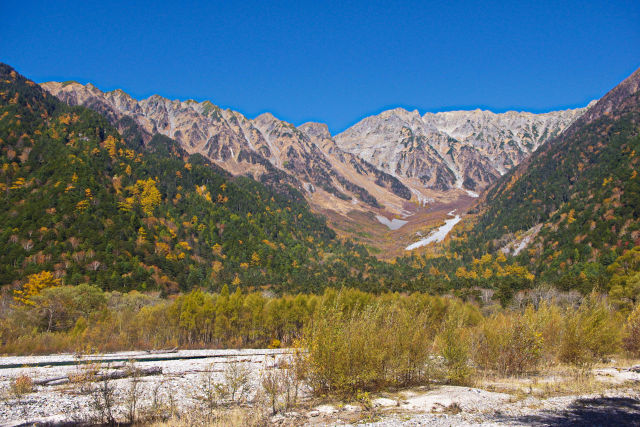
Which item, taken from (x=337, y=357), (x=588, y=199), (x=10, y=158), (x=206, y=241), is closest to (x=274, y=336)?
(x=337, y=357)

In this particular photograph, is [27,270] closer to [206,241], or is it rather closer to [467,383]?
[206,241]

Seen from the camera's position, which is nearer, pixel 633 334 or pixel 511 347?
pixel 511 347

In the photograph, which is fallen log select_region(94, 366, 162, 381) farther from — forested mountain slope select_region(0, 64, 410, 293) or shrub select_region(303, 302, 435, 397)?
forested mountain slope select_region(0, 64, 410, 293)

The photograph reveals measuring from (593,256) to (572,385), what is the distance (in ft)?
483

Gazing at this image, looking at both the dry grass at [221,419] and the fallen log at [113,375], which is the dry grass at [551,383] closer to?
the dry grass at [221,419]

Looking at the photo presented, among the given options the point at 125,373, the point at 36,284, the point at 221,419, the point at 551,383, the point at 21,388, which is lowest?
the point at 125,373

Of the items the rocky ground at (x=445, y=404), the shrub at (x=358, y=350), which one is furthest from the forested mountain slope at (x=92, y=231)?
the shrub at (x=358, y=350)

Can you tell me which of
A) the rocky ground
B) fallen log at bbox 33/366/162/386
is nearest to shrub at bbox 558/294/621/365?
the rocky ground

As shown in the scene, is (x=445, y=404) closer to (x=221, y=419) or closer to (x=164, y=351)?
(x=221, y=419)

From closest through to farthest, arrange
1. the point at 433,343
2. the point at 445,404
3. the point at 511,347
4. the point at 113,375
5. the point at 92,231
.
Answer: the point at 445,404
the point at 433,343
the point at 511,347
the point at 113,375
the point at 92,231

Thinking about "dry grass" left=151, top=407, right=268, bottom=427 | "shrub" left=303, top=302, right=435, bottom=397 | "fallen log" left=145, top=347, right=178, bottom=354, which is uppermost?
"shrub" left=303, top=302, right=435, bottom=397

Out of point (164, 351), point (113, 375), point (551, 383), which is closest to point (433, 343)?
point (551, 383)

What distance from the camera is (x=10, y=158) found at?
15975 centimetres

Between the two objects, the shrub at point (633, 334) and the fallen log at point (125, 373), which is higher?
the shrub at point (633, 334)
